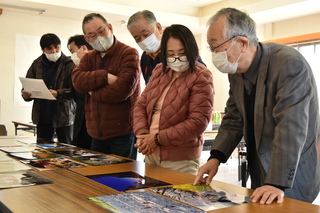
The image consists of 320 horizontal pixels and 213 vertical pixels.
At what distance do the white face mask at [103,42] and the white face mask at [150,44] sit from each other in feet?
0.74

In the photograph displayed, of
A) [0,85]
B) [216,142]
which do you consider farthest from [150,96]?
[0,85]

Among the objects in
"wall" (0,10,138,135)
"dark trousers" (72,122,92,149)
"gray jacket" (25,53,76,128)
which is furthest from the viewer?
"wall" (0,10,138,135)

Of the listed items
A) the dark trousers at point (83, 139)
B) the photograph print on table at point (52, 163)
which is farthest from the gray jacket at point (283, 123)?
the dark trousers at point (83, 139)

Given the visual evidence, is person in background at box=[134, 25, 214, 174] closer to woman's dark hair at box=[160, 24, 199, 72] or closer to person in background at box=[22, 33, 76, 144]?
woman's dark hair at box=[160, 24, 199, 72]

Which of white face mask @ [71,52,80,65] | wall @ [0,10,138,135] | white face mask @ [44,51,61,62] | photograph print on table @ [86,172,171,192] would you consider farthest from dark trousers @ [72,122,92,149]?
wall @ [0,10,138,135]

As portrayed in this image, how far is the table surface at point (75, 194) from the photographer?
1135 millimetres

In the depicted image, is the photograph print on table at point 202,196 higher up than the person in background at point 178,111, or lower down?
lower down

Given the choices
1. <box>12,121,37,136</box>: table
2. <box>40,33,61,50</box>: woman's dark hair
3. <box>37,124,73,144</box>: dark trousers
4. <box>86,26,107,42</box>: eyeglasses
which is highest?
<box>40,33,61,50</box>: woman's dark hair

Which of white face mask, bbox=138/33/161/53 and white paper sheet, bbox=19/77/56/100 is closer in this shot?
white face mask, bbox=138/33/161/53

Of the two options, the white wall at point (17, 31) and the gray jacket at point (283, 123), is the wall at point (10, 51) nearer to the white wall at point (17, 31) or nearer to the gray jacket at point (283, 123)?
the white wall at point (17, 31)

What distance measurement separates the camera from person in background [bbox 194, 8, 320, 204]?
4.37ft

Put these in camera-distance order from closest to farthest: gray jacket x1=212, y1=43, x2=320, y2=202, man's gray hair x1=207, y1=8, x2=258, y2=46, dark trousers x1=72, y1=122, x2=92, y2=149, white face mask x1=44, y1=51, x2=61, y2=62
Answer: gray jacket x1=212, y1=43, x2=320, y2=202, man's gray hair x1=207, y1=8, x2=258, y2=46, dark trousers x1=72, y1=122, x2=92, y2=149, white face mask x1=44, y1=51, x2=61, y2=62

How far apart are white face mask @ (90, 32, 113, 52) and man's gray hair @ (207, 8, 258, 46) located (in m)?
1.13

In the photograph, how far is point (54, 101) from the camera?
3188 millimetres
